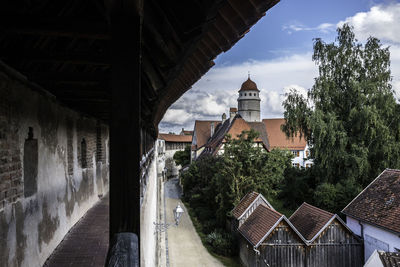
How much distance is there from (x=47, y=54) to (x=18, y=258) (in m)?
2.72

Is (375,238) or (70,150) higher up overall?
(70,150)

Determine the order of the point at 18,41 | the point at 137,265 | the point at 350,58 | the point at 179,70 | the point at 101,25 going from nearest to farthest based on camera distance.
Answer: the point at 137,265 → the point at 101,25 → the point at 179,70 → the point at 18,41 → the point at 350,58

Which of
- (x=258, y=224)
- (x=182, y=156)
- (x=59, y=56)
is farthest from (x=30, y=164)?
(x=182, y=156)

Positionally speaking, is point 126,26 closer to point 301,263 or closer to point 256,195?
point 301,263

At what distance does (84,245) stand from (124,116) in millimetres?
4961

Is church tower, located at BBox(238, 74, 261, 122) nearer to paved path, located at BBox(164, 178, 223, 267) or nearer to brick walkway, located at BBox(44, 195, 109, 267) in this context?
paved path, located at BBox(164, 178, 223, 267)

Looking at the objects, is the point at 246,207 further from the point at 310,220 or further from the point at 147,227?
the point at 147,227

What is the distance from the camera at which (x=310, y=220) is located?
671 inches

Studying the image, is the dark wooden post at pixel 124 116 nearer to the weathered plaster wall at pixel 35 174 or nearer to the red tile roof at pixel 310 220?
the weathered plaster wall at pixel 35 174

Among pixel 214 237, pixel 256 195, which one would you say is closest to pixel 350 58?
pixel 256 195

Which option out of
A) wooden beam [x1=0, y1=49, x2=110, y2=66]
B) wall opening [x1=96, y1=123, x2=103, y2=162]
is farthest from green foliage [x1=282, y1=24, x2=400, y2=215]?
wooden beam [x1=0, y1=49, x2=110, y2=66]

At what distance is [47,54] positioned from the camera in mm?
2998

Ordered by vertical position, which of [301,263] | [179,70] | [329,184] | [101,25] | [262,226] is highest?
[101,25]

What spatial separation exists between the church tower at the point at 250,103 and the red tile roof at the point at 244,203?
38.0m
